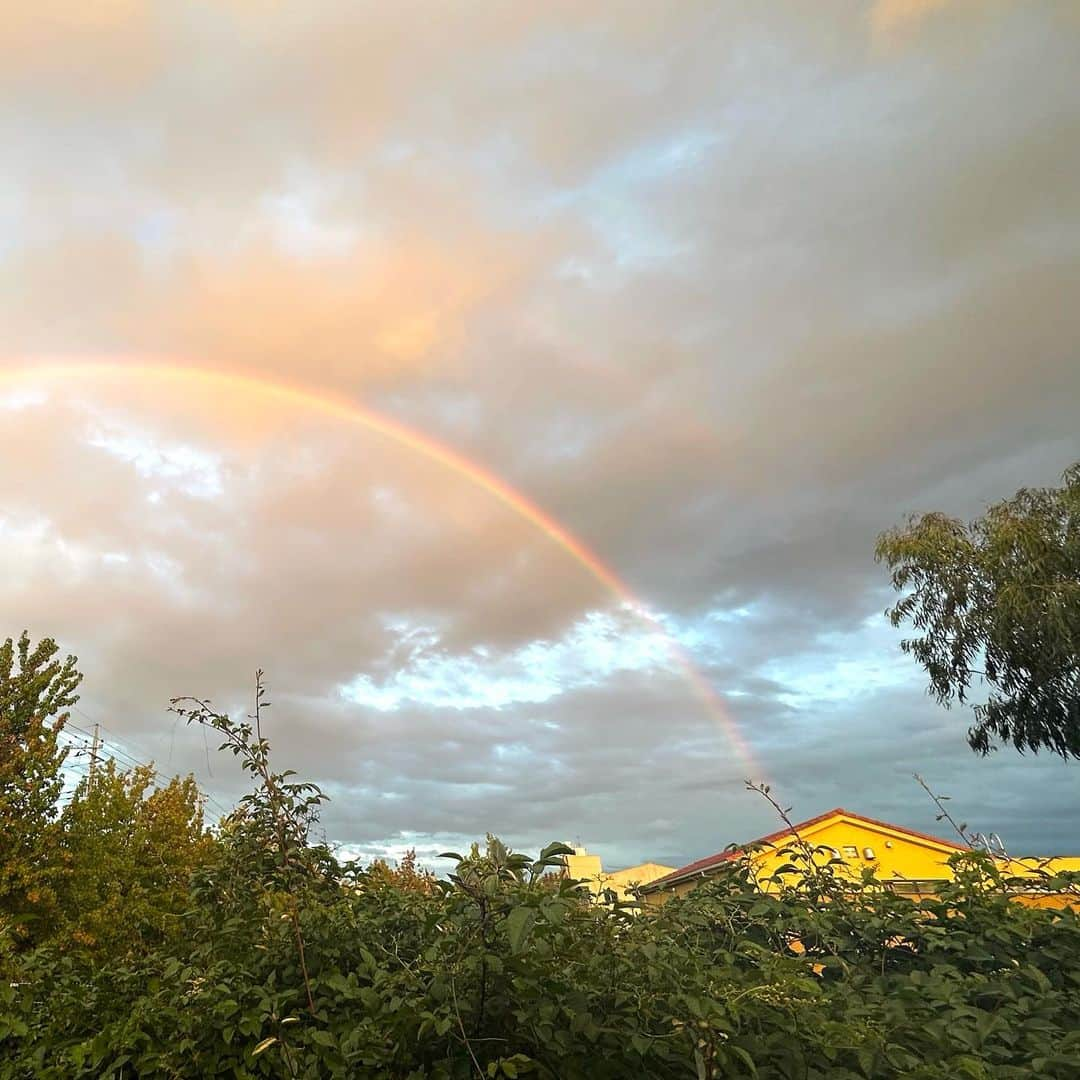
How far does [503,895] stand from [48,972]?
5.69 ft

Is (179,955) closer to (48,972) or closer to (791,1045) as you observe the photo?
(48,972)

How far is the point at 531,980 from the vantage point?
1954mm

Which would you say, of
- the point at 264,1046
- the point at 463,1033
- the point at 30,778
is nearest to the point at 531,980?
the point at 463,1033

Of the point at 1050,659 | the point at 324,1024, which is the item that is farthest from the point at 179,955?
the point at 1050,659

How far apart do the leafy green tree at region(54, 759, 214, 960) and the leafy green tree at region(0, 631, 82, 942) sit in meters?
0.43

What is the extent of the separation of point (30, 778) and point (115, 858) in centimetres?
257

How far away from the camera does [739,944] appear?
2650 millimetres

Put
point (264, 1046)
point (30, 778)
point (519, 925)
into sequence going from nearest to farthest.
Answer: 1. point (519, 925)
2. point (264, 1046)
3. point (30, 778)

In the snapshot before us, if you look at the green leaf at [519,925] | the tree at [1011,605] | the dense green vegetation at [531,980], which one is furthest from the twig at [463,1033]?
the tree at [1011,605]

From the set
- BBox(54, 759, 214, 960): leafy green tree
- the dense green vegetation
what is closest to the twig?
the dense green vegetation

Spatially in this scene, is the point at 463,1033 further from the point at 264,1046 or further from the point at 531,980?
the point at 264,1046

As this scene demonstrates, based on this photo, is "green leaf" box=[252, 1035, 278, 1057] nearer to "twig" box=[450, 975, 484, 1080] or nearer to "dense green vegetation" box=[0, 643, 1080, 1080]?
"dense green vegetation" box=[0, 643, 1080, 1080]

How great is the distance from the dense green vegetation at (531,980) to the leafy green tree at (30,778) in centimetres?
1364

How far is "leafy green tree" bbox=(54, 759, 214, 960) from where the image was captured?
13.9 m
